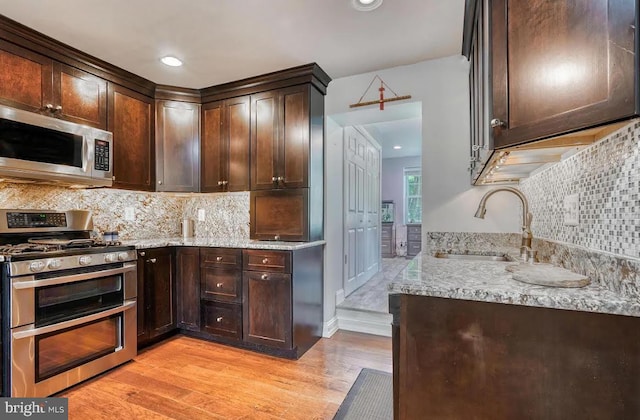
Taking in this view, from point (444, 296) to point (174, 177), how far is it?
9.65ft

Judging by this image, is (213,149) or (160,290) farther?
(213,149)

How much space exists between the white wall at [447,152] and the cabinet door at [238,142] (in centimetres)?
145

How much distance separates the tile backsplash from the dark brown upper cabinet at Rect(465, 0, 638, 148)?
0.11 meters

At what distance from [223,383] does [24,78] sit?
2519 millimetres

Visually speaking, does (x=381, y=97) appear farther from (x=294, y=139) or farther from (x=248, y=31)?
(x=248, y=31)

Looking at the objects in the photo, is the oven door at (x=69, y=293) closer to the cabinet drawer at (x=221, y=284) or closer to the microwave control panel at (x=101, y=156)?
the cabinet drawer at (x=221, y=284)

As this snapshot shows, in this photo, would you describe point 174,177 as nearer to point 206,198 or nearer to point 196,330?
point 206,198

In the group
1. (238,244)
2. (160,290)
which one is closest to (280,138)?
(238,244)

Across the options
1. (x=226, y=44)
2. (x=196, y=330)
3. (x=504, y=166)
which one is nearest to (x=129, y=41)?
(x=226, y=44)

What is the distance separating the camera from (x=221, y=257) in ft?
9.17

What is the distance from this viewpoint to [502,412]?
3.35 ft

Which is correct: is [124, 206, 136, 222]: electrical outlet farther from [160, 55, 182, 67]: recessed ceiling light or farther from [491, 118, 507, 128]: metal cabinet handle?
[491, 118, 507, 128]: metal cabinet handle

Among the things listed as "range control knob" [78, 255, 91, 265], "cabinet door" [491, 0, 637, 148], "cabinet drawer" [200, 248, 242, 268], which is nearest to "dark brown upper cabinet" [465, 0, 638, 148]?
"cabinet door" [491, 0, 637, 148]

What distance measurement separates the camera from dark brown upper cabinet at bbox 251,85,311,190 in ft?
9.46
